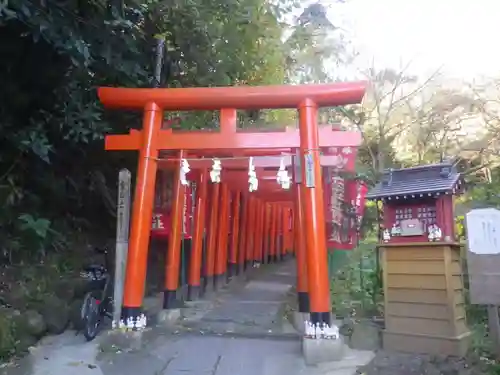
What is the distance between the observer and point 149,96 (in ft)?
25.2

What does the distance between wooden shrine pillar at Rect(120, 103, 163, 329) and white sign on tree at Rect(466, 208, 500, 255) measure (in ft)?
15.4

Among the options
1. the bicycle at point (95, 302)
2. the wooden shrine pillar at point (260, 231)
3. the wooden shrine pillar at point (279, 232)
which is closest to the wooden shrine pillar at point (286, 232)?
the wooden shrine pillar at point (279, 232)

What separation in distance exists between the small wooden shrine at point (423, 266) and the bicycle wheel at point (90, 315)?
452 centimetres

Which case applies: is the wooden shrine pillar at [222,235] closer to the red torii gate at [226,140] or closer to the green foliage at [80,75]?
the green foliage at [80,75]

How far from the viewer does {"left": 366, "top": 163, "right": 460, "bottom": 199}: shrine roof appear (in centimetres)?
668

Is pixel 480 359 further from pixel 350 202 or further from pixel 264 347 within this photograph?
pixel 350 202

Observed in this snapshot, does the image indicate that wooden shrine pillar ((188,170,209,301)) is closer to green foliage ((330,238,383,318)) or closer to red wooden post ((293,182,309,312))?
red wooden post ((293,182,309,312))

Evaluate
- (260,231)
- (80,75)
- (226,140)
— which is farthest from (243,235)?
(80,75)

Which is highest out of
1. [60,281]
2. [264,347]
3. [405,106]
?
[405,106]

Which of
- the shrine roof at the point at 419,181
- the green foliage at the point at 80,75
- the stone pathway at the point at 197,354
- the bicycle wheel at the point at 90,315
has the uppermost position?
the green foliage at the point at 80,75

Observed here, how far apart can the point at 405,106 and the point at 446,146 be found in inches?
101

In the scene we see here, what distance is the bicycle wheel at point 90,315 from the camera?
7.33m

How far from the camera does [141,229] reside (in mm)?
7336

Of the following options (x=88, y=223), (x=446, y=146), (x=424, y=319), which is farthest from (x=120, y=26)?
(x=446, y=146)
